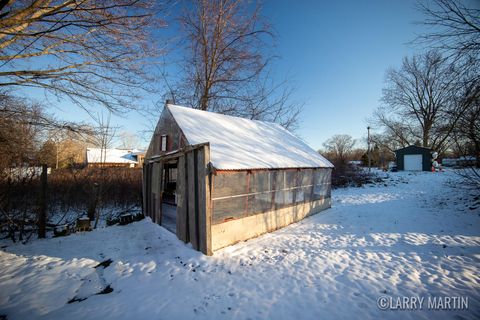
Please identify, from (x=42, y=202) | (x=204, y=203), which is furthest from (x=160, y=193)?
(x=42, y=202)

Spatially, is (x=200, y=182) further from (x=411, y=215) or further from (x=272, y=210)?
(x=411, y=215)

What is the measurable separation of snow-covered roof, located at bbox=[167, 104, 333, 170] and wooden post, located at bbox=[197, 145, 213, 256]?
306 mm

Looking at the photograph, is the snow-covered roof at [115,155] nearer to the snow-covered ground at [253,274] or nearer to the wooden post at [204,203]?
Answer: the snow-covered ground at [253,274]

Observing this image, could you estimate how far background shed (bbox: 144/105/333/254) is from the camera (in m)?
6.14

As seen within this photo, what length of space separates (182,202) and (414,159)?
102 ft

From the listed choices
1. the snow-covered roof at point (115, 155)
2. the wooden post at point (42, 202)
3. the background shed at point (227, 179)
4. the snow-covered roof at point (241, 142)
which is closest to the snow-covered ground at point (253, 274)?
the background shed at point (227, 179)

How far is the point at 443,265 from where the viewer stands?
16.9 feet

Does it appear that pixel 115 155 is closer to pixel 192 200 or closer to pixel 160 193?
pixel 160 193

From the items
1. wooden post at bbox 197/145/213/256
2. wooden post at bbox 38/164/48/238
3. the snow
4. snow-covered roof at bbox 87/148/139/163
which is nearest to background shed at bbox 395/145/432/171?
wooden post at bbox 197/145/213/256

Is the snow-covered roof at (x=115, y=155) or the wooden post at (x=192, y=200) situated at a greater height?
the snow-covered roof at (x=115, y=155)

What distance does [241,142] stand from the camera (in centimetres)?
865

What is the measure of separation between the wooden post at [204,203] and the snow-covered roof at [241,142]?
0.31 metres

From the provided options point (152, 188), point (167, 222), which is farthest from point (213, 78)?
point (167, 222)

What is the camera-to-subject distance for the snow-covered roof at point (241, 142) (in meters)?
6.94
